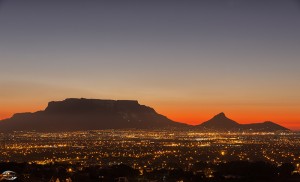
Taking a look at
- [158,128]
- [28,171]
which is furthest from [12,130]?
[28,171]

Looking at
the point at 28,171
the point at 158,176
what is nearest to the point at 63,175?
the point at 28,171

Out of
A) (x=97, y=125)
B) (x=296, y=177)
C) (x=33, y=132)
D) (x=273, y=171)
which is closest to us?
(x=296, y=177)

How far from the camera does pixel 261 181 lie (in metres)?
34.2

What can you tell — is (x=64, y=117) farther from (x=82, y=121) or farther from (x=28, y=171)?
(x=28, y=171)

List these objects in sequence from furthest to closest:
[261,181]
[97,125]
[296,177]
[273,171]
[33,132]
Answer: [97,125] < [33,132] < [273,171] < [296,177] < [261,181]

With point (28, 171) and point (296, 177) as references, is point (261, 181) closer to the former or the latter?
point (296, 177)

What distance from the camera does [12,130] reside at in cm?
16725

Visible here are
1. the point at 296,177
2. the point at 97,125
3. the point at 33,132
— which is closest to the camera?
the point at 296,177

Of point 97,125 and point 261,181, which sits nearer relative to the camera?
point 261,181

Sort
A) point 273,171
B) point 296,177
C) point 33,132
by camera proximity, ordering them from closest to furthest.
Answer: point 296,177 → point 273,171 → point 33,132

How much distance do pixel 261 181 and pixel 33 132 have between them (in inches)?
5052

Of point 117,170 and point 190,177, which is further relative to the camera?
point 117,170

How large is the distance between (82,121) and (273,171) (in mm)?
132792

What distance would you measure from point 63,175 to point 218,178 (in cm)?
1174
